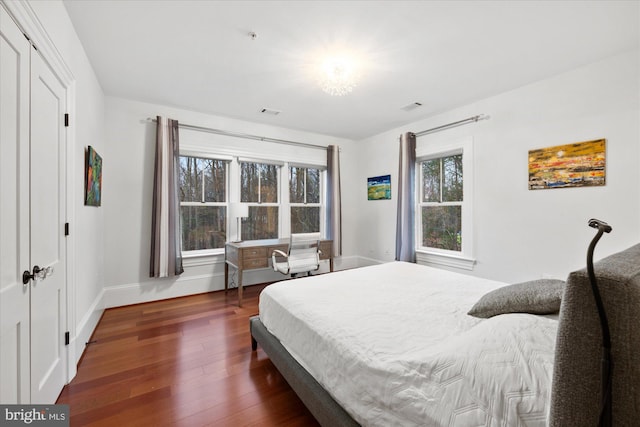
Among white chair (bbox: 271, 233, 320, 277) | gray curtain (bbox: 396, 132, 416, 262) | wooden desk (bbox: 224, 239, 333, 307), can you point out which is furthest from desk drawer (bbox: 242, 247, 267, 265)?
gray curtain (bbox: 396, 132, 416, 262)

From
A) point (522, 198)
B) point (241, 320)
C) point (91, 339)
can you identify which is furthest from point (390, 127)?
point (91, 339)

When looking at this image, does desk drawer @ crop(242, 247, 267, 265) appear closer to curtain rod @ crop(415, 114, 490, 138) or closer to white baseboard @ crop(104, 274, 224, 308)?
white baseboard @ crop(104, 274, 224, 308)

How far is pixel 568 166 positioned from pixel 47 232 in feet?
14.3

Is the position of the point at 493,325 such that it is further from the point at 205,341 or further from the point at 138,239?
the point at 138,239

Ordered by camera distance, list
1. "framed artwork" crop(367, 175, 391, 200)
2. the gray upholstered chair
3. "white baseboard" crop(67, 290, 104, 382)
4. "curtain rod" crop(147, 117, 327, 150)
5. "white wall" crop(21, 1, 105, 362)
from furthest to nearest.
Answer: "framed artwork" crop(367, 175, 391, 200) → "curtain rod" crop(147, 117, 327, 150) → "white baseboard" crop(67, 290, 104, 382) → "white wall" crop(21, 1, 105, 362) → the gray upholstered chair

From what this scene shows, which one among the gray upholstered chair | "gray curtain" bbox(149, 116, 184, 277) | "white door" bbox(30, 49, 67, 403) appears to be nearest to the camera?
the gray upholstered chair

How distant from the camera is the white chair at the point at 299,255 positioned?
3.52 m

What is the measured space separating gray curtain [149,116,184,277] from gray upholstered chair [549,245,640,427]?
3774 mm

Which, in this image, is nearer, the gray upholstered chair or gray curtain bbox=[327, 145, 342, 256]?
the gray upholstered chair

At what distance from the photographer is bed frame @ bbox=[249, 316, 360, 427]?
121 centimetres

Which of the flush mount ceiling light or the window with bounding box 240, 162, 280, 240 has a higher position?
the flush mount ceiling light

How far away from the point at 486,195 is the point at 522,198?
15.2 inches

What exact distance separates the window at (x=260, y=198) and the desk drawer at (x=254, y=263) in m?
0.80

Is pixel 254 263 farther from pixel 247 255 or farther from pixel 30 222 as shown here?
pixel 30 222
